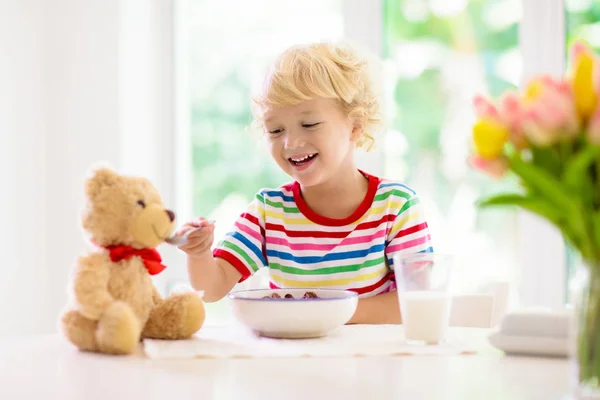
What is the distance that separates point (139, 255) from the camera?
3.48 feet

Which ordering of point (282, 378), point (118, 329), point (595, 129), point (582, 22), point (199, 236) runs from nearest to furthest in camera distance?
point (595, 129)
point (282, 378)
point (118, 329)
point (199, 236)
point (582, 22)

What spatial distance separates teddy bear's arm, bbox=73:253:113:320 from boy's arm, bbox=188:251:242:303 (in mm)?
505

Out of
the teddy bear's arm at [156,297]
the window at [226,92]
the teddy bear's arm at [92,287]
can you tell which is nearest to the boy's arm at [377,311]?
the teddy bear's arm at [156,297]

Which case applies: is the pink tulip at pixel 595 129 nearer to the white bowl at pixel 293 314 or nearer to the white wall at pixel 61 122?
the white bowl at pixel 293 314

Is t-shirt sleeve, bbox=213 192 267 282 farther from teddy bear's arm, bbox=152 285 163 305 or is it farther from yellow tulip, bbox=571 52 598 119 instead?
yellow tulip, bbox=571 52 598 119

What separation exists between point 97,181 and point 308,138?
65 centimetres

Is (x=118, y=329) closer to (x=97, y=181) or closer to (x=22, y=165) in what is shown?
(x=97, y=181)

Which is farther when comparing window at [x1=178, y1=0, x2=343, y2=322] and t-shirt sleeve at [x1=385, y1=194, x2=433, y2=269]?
window at [x1=178, y1=0, x2=343, y2=322]

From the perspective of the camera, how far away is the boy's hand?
1235 mm

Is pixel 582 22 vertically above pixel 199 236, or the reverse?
pixel 582 22

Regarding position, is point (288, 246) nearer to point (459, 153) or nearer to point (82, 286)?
point (82, 286)

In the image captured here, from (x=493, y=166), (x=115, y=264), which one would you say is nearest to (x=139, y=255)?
(x=115, y=264)

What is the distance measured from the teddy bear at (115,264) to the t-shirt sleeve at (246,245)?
0.57m

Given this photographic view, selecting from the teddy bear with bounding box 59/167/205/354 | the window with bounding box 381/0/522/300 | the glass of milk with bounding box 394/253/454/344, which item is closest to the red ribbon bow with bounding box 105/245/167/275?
the teddy bear with bounding box 59/167/205/354
